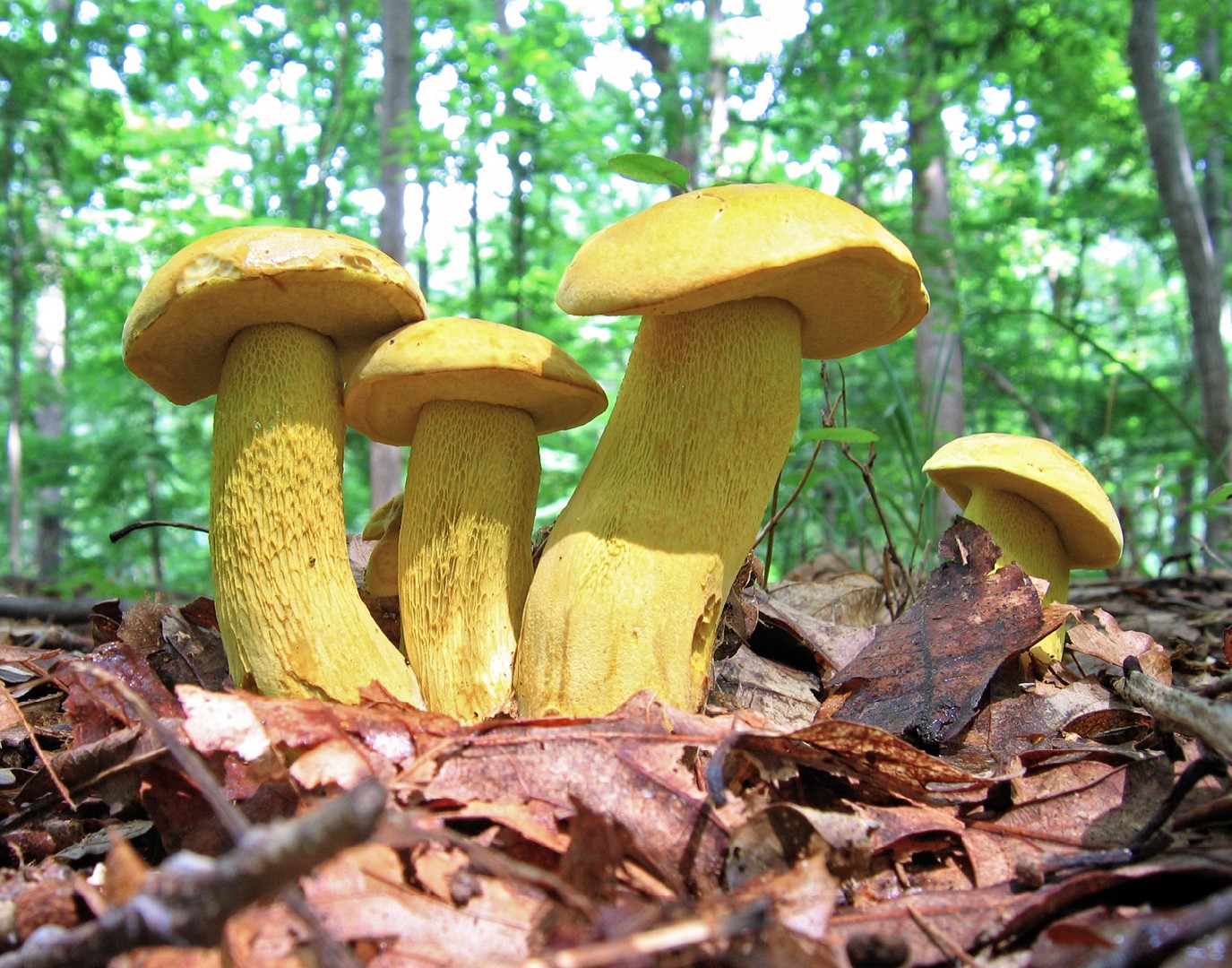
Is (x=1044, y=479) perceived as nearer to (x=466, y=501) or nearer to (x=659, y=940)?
(x=466, y=501)

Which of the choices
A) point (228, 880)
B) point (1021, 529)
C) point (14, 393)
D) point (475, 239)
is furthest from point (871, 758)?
point (14, 393)

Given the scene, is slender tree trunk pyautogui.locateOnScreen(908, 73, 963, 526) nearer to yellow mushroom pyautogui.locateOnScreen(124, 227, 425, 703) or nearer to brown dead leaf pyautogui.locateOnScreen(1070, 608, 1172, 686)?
brown dead leaf pyautogui.locateOnScreen(1070, 608, 1172, 686)

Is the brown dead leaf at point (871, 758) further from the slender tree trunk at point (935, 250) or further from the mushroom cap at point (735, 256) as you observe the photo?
the slender tree trunk at point (935, 250)

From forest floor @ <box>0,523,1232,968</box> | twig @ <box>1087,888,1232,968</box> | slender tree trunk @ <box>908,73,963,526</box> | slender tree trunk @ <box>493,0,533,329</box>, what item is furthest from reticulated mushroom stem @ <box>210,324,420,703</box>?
slender tree trunk @ <box>493,0,533,329</box>

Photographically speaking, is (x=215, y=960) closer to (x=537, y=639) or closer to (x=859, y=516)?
(x=537, y=639)

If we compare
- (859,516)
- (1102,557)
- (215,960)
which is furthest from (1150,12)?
(215,960)

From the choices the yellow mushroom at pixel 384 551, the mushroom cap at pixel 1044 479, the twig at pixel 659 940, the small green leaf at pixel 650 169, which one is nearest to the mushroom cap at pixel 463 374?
the yellow mushroom at pixel 384 551
